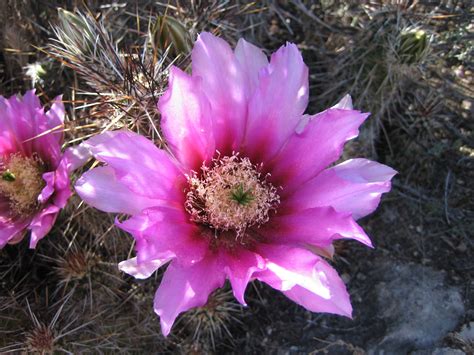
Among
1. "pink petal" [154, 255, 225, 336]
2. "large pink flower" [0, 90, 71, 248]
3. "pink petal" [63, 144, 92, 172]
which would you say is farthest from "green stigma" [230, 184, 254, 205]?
"large pink flower" [0, 90, 71, 248]

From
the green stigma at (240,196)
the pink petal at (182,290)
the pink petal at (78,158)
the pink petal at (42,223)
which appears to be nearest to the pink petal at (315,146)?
the green stigma at (240,196)

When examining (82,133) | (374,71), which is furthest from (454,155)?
(82,133)

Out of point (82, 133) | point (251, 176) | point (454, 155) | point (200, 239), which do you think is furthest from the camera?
point (454, 155)

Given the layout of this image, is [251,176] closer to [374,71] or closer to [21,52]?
[374,71]

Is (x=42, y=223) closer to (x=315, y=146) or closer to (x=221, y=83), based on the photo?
(x=221, y=83)

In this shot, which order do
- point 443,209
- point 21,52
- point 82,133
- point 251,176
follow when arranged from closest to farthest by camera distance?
point 251,176 < point 82,133 < point 21,52 < point 443,209
